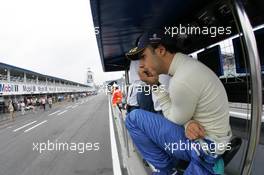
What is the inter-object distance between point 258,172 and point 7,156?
6.76m

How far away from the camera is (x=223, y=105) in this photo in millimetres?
2193

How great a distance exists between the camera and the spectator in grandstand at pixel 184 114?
2.12 metres

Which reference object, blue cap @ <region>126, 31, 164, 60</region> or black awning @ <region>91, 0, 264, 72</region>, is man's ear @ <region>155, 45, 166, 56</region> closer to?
blue cap @ <region>126, 31, 164, 60</region>

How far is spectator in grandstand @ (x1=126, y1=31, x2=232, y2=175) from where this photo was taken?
83.3 inches

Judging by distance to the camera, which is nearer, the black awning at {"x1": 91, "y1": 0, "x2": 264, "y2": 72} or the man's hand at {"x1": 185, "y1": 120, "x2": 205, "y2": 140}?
the man's hand at {"x1": 185, "y1": 120, "x2": 205, "y2": 140}

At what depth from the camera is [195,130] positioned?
2205 millimetres

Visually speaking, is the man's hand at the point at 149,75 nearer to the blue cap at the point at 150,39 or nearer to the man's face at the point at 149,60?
the man's face at the point at 149,60

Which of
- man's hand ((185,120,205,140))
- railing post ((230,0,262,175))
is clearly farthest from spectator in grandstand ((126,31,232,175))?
railing post ((230,0,262,175))

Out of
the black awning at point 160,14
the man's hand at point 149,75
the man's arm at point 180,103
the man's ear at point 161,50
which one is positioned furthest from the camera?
the black awning at point 160,14

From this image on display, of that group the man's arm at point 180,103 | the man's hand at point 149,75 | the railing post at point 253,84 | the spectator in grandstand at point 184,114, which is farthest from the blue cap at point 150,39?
the railing post at point 253,84

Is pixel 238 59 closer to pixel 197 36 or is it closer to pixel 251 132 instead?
pixel 197 36

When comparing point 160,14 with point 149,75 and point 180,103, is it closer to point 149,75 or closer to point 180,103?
point 149,75

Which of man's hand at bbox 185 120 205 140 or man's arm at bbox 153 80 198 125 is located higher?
man's arm at bbox 153 80 198 125

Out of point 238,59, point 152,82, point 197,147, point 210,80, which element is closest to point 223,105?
point 210,80
